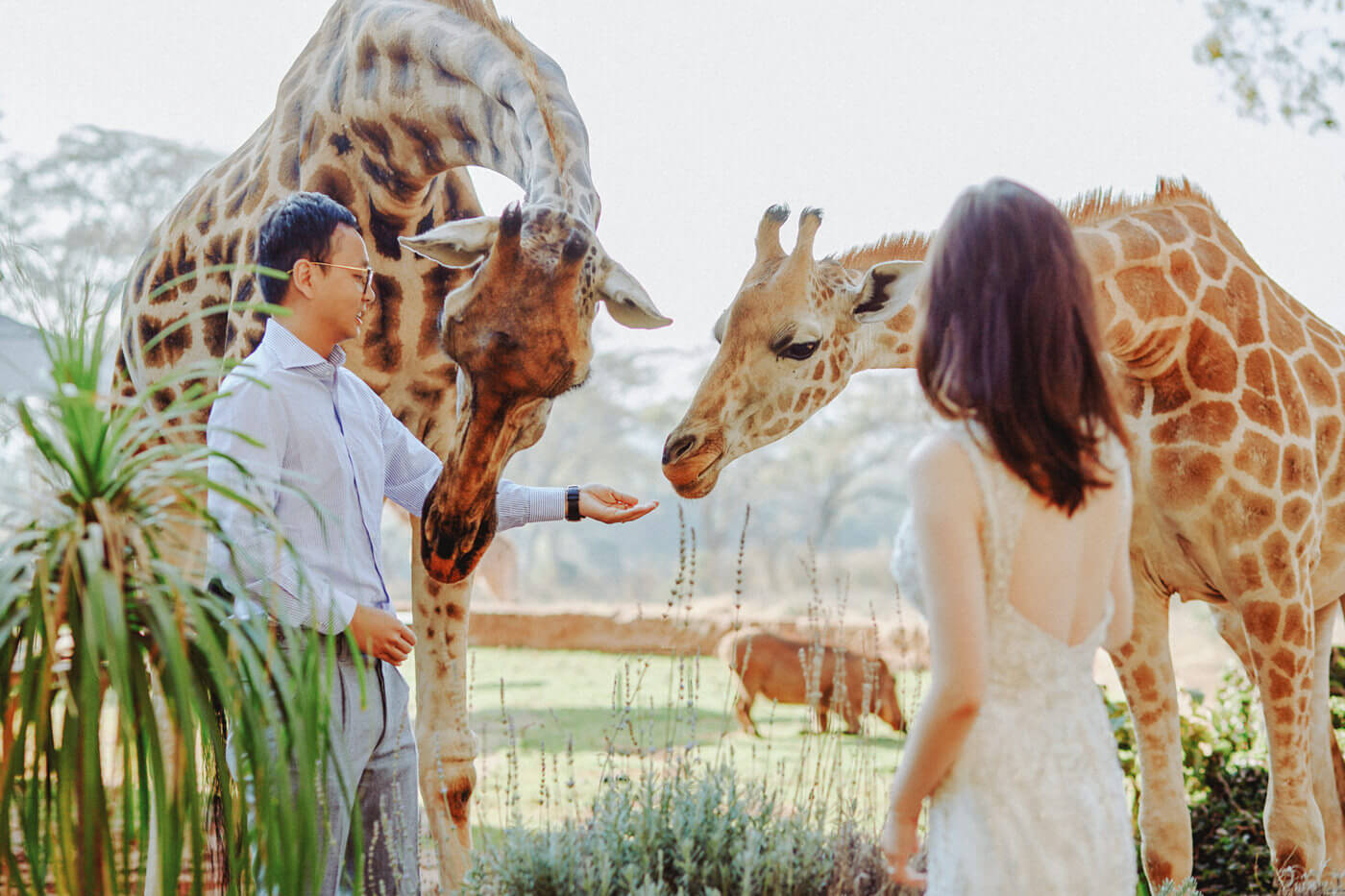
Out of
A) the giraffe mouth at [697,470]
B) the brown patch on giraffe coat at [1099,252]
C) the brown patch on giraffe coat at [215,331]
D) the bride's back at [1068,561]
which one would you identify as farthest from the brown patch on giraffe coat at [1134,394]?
the brown patch on giraffe coat at [215,331]

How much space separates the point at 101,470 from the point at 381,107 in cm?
210

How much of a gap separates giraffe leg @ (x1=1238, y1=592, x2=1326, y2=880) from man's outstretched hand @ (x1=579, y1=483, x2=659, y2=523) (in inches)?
71.6

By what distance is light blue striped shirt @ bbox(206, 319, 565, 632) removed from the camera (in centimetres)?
200

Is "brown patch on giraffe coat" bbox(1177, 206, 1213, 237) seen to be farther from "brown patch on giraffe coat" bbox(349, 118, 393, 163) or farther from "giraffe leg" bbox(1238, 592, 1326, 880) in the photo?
"brown patch on giraffe coat" bbox(349, 118, 393, 163)

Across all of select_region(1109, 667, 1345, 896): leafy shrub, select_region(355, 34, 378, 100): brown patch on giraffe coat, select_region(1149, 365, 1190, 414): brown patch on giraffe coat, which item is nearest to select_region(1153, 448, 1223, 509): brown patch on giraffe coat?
select_region(1149, 365, 1190, 414): brown patch on giraffe coat

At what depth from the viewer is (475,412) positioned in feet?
8.09

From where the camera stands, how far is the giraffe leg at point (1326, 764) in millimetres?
3779

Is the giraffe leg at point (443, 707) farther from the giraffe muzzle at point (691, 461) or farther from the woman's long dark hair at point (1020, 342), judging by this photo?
the woman's long dark hair at point (1020, 342)

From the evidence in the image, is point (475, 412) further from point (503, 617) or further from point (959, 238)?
point (503, 617)

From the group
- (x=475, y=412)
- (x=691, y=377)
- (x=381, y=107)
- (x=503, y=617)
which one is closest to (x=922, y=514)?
(x=475, y=412)

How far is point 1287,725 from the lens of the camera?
3080 mm

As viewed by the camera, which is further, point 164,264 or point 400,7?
point 164,264

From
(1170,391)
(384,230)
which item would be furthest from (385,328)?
(1170,391)

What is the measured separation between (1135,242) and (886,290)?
0.78m
